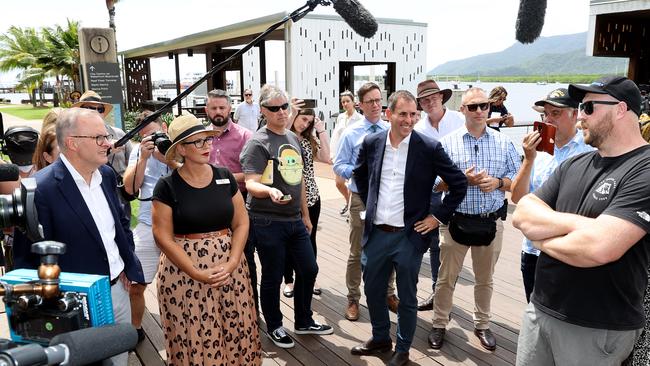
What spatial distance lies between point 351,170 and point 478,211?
117 centimetres

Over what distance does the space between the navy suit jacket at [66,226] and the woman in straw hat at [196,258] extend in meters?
0.41

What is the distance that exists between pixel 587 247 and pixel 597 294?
0.25 metres

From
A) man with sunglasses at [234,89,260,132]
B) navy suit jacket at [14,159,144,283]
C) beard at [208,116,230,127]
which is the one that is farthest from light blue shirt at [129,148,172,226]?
man with sunglasses at [234,89,260,132]

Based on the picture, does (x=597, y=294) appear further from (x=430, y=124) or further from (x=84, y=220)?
(x=430, y=124)

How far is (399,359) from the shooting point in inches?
129

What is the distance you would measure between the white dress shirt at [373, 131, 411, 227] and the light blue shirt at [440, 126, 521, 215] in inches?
21.1

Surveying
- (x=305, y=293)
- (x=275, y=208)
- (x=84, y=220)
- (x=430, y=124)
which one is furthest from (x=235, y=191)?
(x=430, y=124)

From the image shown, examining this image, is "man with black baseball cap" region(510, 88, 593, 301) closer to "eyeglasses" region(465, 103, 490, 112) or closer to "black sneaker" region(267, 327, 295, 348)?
"eyeglasses" region(465, 103, 490, 112)

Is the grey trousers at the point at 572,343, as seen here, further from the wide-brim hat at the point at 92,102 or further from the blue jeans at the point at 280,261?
the wide-brim hat at the point at 92,102

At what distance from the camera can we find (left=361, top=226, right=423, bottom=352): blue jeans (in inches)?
127

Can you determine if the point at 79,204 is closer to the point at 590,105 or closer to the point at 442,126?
the point at 590,105

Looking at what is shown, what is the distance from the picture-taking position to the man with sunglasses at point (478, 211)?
11.3 ft

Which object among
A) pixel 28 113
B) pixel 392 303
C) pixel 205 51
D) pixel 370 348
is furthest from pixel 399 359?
pixel 28 113

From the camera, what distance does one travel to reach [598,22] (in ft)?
22.9
